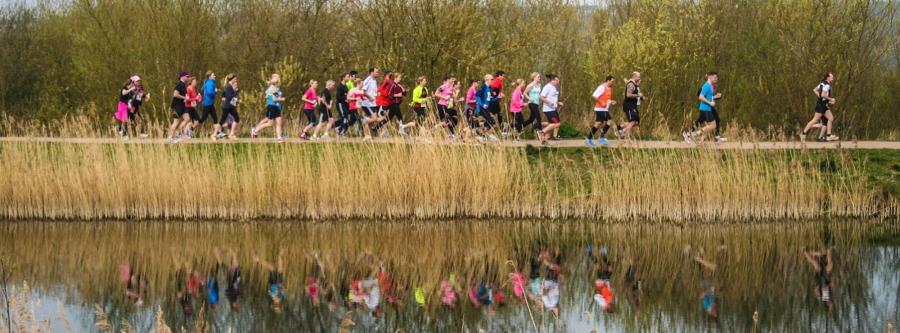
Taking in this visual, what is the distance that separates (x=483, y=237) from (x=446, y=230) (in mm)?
816

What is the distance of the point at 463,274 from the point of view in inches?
734

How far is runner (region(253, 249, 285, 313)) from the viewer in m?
16.9

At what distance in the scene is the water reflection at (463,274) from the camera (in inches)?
626

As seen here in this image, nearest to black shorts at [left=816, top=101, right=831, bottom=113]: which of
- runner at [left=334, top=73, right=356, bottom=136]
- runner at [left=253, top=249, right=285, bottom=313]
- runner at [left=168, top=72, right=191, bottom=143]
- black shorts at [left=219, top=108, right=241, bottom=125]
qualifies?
runner at [left=334, top=73, right=356, bottom=136]

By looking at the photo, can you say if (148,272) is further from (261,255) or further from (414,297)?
(414,297)

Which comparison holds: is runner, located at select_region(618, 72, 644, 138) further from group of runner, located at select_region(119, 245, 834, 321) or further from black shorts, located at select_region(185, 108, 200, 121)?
black shorts, located at select_region(185, 108, 200, 121)

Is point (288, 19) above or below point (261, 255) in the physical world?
above

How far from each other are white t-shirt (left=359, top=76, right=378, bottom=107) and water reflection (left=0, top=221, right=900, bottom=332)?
6.51 meters

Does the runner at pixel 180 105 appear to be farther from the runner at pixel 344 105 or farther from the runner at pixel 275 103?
the runner at pixel 344 105

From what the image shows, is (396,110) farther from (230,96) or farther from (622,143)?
(622,143)

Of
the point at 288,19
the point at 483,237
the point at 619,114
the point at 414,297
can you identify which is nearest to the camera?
the point at 414,297

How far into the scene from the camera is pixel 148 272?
1883 centimetres

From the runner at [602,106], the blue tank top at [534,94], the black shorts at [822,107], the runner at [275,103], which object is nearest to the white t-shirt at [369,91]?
the runner at [275,103]

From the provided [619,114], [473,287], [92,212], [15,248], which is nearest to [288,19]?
[619,114]
